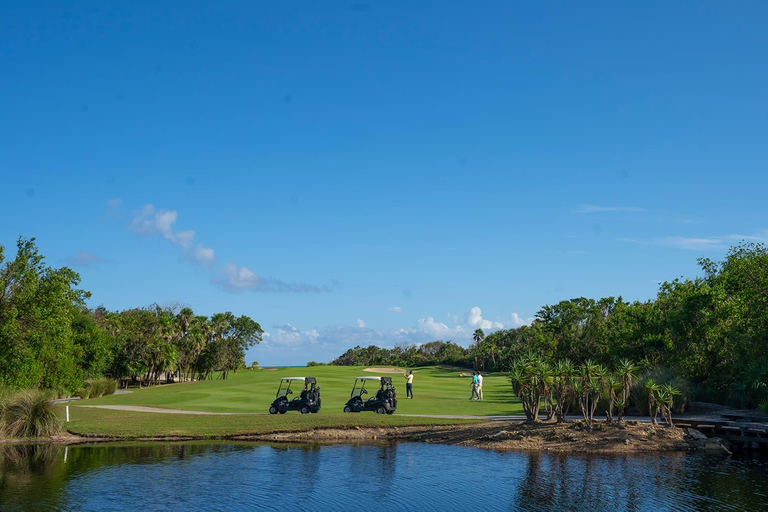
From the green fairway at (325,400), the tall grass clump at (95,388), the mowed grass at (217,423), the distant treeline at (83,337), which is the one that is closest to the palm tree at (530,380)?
the mowed grass at (217,423)

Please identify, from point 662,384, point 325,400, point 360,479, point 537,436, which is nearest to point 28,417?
point 360,479

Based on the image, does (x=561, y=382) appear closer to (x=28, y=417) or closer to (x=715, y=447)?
(x=715, y=447)

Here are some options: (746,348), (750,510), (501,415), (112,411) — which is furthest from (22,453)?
(746,348)

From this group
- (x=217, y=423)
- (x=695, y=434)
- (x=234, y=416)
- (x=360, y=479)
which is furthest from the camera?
(x=234, y=416)

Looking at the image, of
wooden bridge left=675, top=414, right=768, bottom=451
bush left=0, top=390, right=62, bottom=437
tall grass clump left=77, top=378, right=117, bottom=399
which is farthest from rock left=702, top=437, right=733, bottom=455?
tall grass clump left=77, top=378, right=117, bottom=399

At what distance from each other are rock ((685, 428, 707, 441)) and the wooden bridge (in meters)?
1.10

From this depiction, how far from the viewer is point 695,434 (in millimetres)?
25906

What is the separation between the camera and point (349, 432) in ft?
88.9

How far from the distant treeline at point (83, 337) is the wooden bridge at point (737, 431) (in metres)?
34.6

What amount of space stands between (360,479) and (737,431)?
17398 millimetres

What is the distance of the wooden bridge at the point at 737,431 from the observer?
83.7ft

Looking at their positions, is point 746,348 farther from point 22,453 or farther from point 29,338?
point 29,338

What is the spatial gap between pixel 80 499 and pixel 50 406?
13090mm

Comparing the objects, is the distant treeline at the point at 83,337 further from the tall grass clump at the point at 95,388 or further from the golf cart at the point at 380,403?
the golf cart at the point at 380,403
